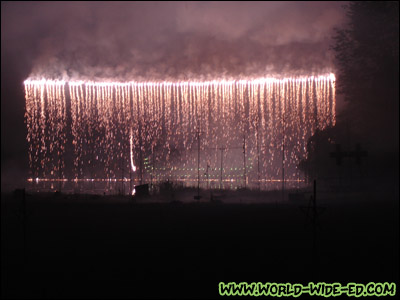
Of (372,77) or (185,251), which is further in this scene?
(372,77)

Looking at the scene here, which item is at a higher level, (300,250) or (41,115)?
(41,115)

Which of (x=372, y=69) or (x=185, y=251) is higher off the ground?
(x=372, y=69)

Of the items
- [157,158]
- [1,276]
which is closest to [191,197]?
[1,276]

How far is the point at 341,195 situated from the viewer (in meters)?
35.3

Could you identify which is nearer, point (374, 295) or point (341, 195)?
point (374, 295)

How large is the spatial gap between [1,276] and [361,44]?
32675mm

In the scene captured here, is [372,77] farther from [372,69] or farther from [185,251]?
[185,251]

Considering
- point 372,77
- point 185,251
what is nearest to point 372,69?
point 372,77

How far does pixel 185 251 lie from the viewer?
56.9 ft

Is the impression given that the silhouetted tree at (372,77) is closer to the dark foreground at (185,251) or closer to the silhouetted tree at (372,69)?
the silhouetted tree at (372,69)

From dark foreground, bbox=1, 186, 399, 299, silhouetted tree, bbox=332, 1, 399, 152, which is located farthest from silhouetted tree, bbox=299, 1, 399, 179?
dark foreground, bbox=1, 186, 399, 299

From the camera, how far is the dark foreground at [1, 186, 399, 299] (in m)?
13.7

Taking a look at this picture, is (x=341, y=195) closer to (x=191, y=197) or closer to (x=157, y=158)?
(x=191, y=197)

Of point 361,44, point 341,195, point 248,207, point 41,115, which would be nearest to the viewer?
point 248,207
